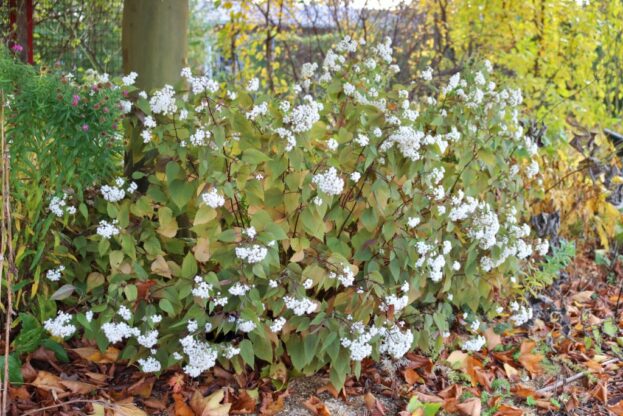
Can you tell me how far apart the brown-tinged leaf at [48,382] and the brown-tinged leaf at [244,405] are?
641 mm

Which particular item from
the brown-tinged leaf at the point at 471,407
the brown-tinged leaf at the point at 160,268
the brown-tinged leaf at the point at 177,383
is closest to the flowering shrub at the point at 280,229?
the brown-tinged leaf at the point at 160,268

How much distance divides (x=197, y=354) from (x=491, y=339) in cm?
156

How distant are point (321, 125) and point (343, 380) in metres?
0.97

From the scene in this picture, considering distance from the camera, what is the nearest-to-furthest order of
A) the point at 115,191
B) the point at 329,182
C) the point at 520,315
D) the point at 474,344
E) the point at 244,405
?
1. the point at 329,182
2. the point at 115,191
3. the point at 244,405
4. the point at 474,344
5. the point at 520,315

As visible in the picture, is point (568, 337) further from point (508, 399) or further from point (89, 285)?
point (89, 285)

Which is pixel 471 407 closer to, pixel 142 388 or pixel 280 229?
pixel 280 229

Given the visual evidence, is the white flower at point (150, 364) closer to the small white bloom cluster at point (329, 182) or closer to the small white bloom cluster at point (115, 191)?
the small white bloom cluster at point (115, 191)

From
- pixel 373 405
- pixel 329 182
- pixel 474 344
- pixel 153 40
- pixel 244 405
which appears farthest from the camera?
pixel 474 344

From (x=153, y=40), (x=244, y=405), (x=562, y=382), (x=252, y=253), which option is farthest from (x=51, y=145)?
(x=562, y=382)

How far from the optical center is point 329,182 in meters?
2.23

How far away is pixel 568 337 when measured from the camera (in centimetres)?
337

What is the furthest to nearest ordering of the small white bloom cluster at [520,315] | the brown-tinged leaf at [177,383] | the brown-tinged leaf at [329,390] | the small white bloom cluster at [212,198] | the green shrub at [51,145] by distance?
the small white bloom cluster at [520,315] → the brown-tinged leaf at [329,390] → the brown-tinged leaf at [177,383] → the green shrub at [51,145] → the small white bloom cluster at [212,198]

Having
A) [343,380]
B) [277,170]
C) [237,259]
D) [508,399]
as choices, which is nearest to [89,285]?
[237,259]

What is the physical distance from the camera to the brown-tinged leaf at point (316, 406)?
96.8 inches
